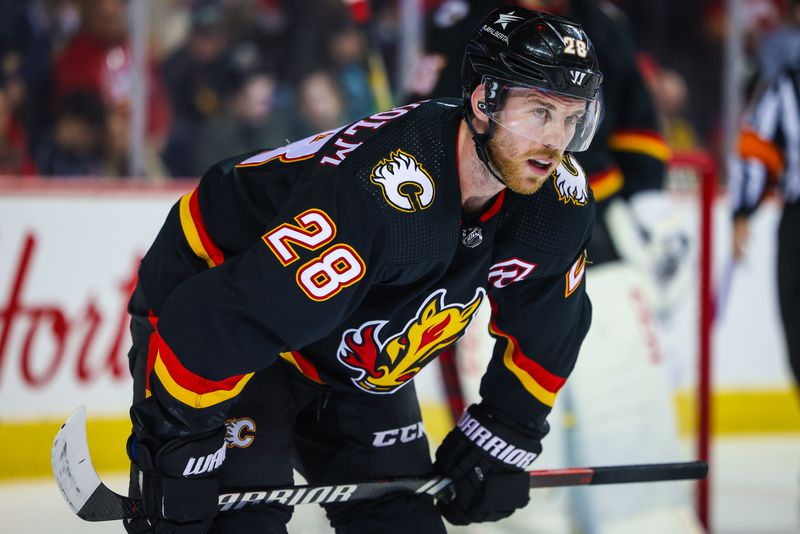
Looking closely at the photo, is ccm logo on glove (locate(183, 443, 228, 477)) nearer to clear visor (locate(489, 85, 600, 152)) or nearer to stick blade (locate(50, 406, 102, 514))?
stick blade (locate(50, 406, 102, 514))

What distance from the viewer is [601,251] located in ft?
10.7

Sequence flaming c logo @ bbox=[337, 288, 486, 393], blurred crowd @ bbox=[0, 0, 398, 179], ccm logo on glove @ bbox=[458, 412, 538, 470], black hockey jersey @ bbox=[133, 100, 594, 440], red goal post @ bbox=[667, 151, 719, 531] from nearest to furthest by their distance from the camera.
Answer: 1. black hockey jersey @ bbox=[133, 100, 594, 440]
2. flaming c logo @ bbox=[337, 288, 486, 393]
3. ccm logo on glove @ bbox=[458, 412, 538, 470]
4. red goal post @ bbox=[667, 151, 719, 531]
5. blurred crowd @ bbox=[0, 0, 398, 179]

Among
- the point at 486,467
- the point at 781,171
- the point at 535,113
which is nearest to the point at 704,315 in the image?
the point at 781,171

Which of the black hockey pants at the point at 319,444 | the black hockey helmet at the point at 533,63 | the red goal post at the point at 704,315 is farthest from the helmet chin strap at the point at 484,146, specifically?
the red goal post at the point at 704,315

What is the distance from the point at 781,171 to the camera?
381 centimetres

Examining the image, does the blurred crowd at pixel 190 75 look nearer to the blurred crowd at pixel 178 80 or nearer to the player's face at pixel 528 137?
the blurred crowd at pixel 178 80

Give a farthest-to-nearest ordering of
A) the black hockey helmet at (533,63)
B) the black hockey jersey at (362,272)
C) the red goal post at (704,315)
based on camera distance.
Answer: the red goal post at (704,315)
the black hockey helmet at (533,63)
the black hockey jersey at (362,272)

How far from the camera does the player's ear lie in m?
1.89

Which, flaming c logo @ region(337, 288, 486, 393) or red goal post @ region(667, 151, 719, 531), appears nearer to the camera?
flaming c logo @ region(337, 288, 486, 393)

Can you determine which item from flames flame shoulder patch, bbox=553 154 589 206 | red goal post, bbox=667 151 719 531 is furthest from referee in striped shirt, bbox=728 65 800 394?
flames flame shoulder patch, bbox=553 154 589 206

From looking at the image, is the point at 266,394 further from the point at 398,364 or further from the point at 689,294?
the point at 689,294

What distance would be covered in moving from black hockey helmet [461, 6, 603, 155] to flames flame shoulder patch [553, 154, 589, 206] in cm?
9

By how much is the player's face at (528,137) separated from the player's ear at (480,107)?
0.02 metres

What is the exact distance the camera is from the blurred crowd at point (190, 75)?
4.07m
